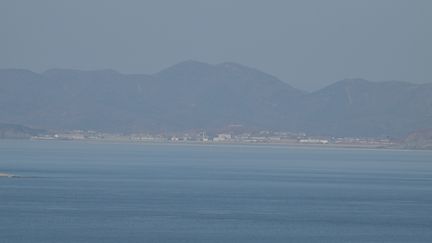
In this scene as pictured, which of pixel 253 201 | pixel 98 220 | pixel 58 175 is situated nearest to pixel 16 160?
pixel 58 175

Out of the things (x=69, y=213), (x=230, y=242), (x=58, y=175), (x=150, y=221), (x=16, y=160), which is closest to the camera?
(x=230, y=242)

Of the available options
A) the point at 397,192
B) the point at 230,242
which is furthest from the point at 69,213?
the point at 397,192

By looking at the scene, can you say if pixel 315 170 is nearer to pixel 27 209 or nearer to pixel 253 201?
pixel 253 201

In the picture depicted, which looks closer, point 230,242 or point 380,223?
point 230,242

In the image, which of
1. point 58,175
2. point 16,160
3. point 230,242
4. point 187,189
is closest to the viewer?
point 230,242

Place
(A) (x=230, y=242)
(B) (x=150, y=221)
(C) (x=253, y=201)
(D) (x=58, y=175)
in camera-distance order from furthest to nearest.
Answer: (D) (x=58, y=175), (C) (x=253, y=201), (B) (x=150, y=221), (A) (x=230, y=242)

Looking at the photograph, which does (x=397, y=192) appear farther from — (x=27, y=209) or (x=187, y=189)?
(x=27, y=209)
